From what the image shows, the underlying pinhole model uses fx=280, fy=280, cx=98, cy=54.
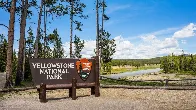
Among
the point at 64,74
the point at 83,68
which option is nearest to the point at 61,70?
the point at 64,74

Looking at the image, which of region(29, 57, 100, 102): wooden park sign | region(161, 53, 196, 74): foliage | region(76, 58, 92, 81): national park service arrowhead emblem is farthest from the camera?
region(161, 53, 196, 74): foliage

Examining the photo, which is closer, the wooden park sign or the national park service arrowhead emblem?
the wooden park sign

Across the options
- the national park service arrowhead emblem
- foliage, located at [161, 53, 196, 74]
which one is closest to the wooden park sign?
the national park service arrowhead emblem

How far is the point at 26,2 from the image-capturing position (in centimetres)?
2362

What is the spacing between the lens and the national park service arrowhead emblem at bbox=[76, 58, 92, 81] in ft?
51.4

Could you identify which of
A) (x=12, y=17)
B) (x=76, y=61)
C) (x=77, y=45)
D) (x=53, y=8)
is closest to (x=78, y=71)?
(x=76, y=61)

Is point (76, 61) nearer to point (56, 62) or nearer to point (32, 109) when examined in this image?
point (56, 62)

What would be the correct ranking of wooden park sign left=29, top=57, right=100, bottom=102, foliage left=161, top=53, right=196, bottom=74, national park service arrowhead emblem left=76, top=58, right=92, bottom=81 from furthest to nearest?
foliage left=161, top=53, right=196, bottom=74
national park service arrowhead emblem left=76, top=58, right=92, bottom=81
wooden park sign left=29, top=57, right=100, bottom=102

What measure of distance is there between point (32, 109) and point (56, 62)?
3885mm

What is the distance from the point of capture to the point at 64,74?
15141 millimetres

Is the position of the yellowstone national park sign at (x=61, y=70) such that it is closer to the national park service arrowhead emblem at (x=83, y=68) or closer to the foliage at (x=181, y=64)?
the national park service arrowhead emblem at (x=83, y=68)

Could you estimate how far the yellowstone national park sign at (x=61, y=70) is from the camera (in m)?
14.4

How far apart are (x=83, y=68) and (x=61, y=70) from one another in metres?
1.36

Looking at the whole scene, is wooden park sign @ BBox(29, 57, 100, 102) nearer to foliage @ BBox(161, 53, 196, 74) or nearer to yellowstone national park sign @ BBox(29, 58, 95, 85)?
yellowstone national park sign @ BBox(29, 58, 95, 85)
